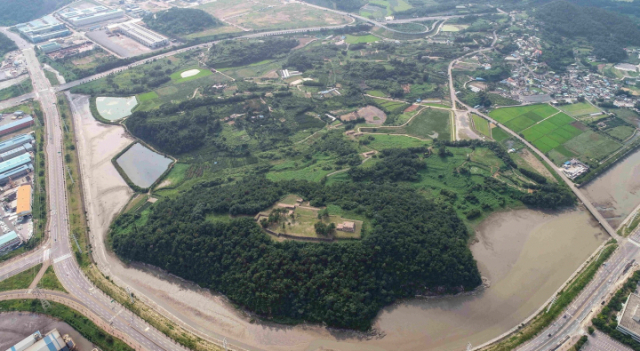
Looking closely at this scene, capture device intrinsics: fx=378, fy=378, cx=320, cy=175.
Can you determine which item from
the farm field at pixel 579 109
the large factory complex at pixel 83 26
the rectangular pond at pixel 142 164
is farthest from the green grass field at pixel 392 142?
the large factory complex at pixel 83 26

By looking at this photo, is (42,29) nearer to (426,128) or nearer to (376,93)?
(376,93)

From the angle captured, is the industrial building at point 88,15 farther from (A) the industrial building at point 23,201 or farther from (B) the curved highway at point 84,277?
(A) the industrial building at point 23,201

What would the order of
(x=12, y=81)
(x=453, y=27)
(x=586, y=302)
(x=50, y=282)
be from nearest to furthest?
1. (x=586, y=302)
2. (x=50, y=282)
3. (x=12, y=81)
4. (x=453, y=27)

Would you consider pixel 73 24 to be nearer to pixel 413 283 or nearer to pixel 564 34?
pixel 413 283

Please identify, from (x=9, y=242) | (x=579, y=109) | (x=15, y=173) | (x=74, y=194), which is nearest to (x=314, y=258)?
(x=9, y=242)

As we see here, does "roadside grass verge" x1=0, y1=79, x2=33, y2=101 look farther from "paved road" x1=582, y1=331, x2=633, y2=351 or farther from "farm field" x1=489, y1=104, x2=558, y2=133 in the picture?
"paved road" x1=582, y1=331, x2=633, y2=351

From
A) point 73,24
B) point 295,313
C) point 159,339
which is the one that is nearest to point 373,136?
point 295,313
